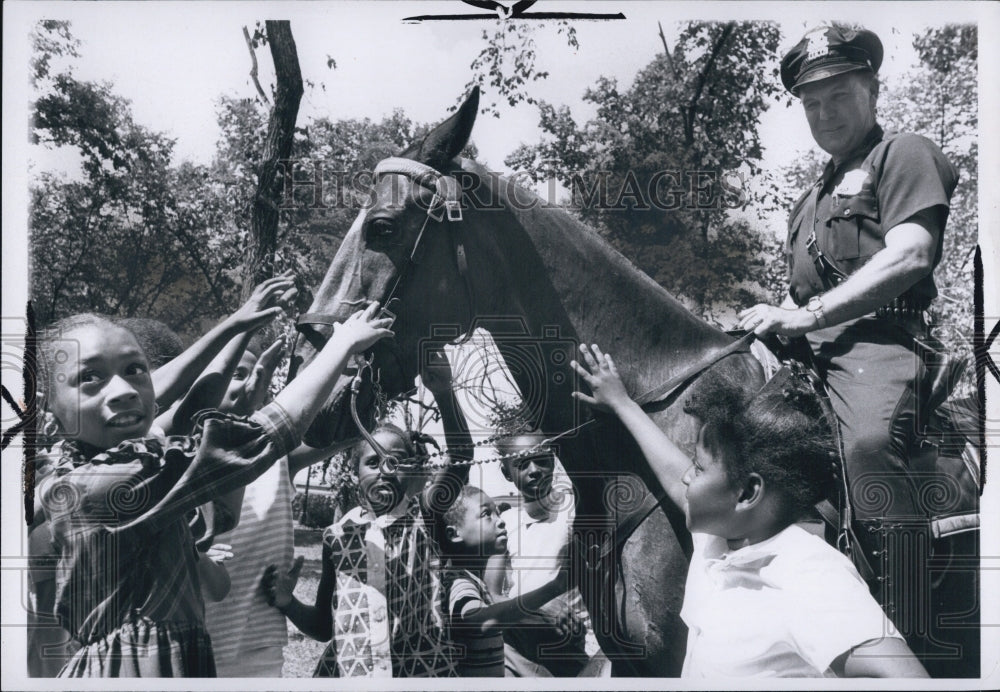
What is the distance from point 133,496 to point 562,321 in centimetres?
197

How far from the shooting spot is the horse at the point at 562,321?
3.62 meters

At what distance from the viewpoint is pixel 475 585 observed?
3934mm

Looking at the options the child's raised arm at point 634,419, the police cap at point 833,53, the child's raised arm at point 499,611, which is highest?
the police cap at point 833,53

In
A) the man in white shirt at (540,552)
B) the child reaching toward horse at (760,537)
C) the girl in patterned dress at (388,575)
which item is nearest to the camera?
the child reaching toward horse at (760,537)

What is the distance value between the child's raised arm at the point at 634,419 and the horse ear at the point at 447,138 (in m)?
0.97

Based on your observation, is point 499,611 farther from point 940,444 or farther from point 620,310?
point 940,444

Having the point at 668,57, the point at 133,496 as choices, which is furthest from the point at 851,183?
the point at 133,496

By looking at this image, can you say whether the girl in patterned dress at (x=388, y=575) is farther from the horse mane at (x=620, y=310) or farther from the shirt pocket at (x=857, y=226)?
the shirt pocket at (x=857, y=226)

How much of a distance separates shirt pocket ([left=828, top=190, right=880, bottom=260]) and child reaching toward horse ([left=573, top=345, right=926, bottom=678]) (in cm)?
63

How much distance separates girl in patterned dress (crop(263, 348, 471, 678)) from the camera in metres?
3.96

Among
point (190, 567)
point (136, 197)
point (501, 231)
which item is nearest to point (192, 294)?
point (136, 197)

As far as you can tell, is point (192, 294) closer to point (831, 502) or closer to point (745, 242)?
point (745, 242)

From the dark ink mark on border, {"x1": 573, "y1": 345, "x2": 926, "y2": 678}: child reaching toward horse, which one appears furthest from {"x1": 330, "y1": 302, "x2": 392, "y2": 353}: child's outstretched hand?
the dark ink mark on border

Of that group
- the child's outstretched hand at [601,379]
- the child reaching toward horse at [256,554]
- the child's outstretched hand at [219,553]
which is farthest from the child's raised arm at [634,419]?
the child's outstretched hand at [219,553]
